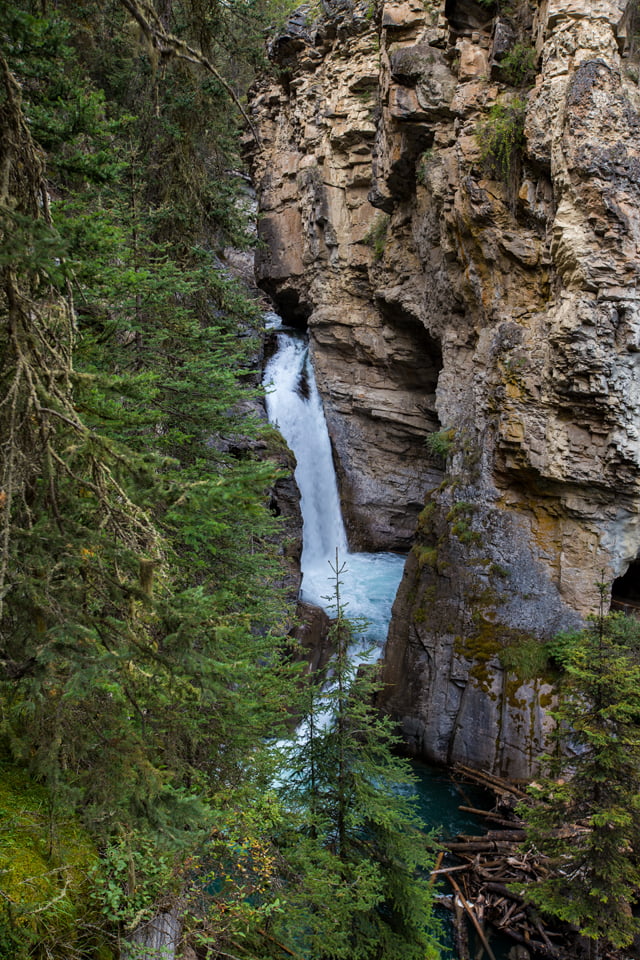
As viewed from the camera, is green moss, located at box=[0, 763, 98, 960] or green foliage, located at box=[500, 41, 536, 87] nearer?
green moss, located at box=[0, 763, 98, 960]

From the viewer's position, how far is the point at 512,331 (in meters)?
12.4

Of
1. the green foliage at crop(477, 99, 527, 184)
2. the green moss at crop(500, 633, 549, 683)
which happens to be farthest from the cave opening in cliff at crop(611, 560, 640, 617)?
the green foliage at crop(477, 99, 527, 184)

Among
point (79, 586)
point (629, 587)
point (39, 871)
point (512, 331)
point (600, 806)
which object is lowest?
point (600, 806)

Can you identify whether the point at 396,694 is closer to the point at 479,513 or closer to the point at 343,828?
the point at 479,513

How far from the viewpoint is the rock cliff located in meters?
10.8

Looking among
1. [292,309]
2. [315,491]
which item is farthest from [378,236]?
[315,491]

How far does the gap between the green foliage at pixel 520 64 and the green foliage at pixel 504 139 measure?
577 mm

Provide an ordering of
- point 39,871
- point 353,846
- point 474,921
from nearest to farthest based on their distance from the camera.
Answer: point 39,871
point 353,846
point 474,921

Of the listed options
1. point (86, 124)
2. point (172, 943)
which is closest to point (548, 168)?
point (86, 124)

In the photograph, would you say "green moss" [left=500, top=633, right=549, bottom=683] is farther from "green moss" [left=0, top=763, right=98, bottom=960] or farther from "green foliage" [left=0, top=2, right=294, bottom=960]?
"green moss" [left=0, top=763, right=98, bottom=960]

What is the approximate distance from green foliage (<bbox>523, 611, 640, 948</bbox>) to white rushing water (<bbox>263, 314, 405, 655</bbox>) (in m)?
10.0

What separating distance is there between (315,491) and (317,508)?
1.96 feet

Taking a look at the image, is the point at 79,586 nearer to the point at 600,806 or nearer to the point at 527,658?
the point at 600,806

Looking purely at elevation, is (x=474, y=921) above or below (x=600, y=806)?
below
